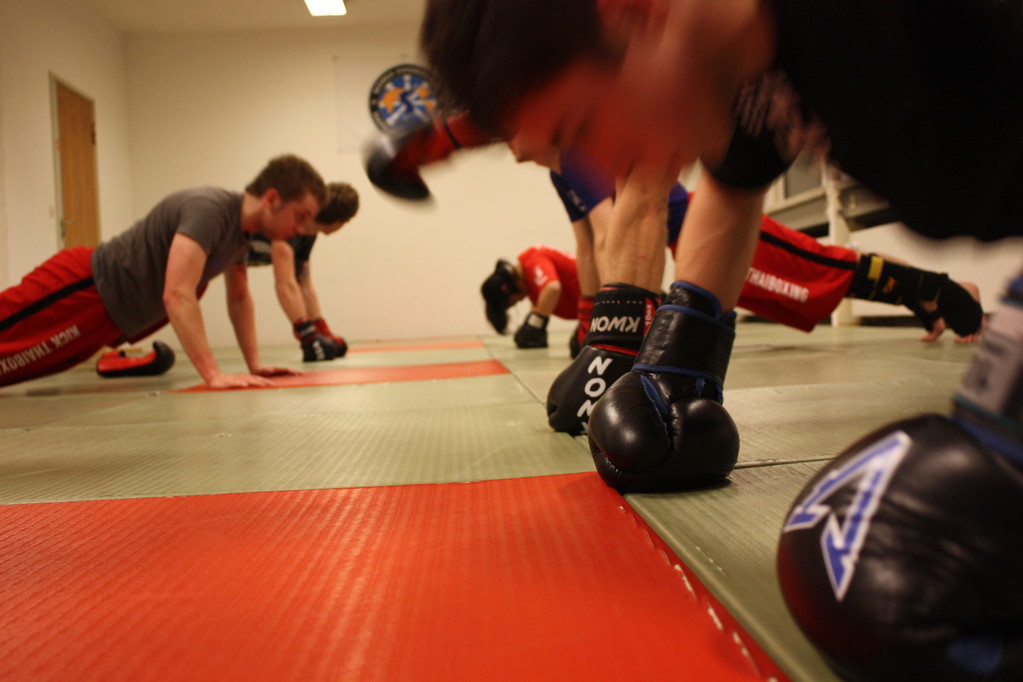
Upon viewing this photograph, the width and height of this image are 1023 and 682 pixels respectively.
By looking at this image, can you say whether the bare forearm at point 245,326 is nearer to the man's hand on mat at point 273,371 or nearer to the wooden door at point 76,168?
the man's hand on mat at point 273,371

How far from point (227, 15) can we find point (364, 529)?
25.8ft

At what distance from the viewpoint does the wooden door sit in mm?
6043

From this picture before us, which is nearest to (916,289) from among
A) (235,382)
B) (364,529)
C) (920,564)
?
(235,382)

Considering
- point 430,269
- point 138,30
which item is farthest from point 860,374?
point 138,30

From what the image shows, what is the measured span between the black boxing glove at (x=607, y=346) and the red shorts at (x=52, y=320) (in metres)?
2.29

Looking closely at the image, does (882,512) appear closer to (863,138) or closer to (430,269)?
(863,138)

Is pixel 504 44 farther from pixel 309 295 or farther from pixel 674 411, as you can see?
pixel 309 295

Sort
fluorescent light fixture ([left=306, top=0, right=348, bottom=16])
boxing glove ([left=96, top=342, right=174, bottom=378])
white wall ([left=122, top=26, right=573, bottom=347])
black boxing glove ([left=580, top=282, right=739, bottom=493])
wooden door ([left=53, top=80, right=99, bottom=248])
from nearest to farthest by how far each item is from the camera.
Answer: black boxing glove ([left=580, top=282, right=739, bottom=493]) → fluorescent light fixture ([left=306, top=0, right=348, bottom=16]) → boxing glove ([left=96, top=342, right=174, bottom=378]) → wooden door ([left=53, top=80, right=99, bottom=248]) → white wall ([left=122, top=26, right=573, bottom=347])

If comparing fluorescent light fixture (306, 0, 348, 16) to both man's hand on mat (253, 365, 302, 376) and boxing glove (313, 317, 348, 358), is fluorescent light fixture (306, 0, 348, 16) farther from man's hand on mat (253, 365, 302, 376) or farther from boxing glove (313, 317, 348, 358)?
boxing glove (313, 317, 348, 358)

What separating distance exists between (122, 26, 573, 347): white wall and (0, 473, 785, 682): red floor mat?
22.7 feet

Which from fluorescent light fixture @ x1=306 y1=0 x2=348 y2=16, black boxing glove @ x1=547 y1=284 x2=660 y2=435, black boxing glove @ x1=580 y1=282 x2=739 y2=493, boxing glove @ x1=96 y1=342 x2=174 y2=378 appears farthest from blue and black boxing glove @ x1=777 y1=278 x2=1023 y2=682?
boxing glove @ x1=96 y1=342 x2=174 y2=378

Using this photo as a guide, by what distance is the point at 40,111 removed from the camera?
5.69 m

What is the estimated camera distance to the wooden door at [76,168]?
6.04m

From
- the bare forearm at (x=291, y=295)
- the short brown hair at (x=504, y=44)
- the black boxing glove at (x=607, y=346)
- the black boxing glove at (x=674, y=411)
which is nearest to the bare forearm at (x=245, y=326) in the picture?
the bare forearm at (x=291, y=295)
